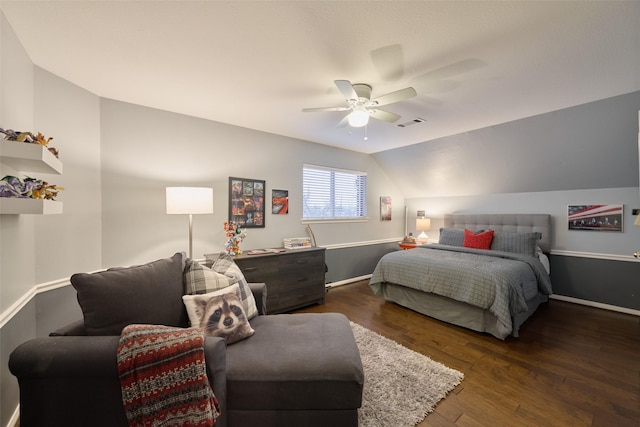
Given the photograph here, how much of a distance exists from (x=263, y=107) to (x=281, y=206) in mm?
1465

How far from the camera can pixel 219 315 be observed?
1620mm

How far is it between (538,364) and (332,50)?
3.06 metres

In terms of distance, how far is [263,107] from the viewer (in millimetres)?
2768

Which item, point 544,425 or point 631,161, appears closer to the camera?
point 544,425

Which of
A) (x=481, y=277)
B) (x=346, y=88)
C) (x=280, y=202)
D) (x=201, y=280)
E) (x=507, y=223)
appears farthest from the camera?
(x=507, y=223)

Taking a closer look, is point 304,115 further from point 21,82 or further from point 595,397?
point 595,397

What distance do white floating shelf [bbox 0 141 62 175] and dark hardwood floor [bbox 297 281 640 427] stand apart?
8.95 feet

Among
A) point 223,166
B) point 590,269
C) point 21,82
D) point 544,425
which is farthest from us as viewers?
point 590,269

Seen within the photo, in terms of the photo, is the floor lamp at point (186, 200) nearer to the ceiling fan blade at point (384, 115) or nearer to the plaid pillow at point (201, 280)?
the plaid pillow at point (201, 280)

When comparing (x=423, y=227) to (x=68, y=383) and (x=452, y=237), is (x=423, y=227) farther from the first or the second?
(x=68, y=383)

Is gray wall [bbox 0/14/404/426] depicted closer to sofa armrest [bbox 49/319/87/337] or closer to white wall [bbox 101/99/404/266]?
white wall [bbox 101/99/404/266]

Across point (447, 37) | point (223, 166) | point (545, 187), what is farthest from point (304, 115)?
point (545, 187)

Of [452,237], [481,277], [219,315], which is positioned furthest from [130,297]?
[452,237]

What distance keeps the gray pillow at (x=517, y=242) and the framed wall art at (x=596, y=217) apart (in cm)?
56
